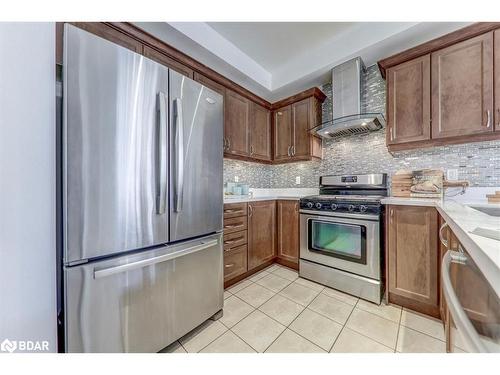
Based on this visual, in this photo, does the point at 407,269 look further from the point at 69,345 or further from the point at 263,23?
the point at 263,23

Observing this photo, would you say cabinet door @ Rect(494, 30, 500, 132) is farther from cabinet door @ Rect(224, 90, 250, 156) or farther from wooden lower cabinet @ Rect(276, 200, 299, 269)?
cabinet door @ Rect(224, 90, 250, 156)

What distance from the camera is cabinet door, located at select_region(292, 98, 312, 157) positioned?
2644mm

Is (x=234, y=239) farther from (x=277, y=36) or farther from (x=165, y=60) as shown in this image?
(x=277, y=36)

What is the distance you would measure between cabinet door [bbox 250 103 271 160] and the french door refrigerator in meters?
1.37

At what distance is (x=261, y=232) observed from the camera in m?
2.41

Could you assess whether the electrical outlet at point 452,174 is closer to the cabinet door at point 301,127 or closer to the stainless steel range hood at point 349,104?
the stainless steel range hood at point 349,104

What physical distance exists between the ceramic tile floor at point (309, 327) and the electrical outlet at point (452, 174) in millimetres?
Answer: 1290

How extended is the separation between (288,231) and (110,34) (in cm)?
256

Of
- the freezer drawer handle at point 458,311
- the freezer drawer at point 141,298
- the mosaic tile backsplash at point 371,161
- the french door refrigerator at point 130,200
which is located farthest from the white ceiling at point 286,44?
the freezer drawer handle at point 458,311

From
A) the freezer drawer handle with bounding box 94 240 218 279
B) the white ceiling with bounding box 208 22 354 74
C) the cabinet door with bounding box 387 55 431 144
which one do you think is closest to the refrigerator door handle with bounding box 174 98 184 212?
the freezer drawer handle with bounding box 94 240 218 279

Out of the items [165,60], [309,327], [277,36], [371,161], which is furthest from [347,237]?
[165,60]

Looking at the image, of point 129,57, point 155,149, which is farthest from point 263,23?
point 155,149

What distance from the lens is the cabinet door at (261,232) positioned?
7.46 feet

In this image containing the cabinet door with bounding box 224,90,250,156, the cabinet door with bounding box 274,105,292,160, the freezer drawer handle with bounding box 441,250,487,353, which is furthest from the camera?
the cabinet door with bounding box 274,105,292,160
